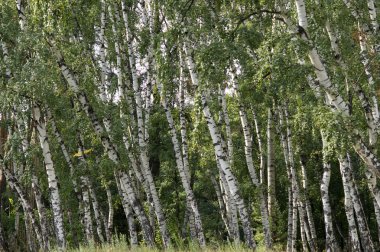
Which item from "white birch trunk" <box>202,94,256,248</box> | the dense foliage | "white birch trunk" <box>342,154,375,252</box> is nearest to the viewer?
the dense foliage

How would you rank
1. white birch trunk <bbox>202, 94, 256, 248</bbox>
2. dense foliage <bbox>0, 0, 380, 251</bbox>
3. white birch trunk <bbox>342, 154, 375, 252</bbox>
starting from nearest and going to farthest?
dense foliage <bbox>0, 0, 380, 251</bbox>, white birch trunk <bbox>202, 94, 256, 248</bbox>, white birch trunk <bbox>342, 154, 375, 252</bbox>

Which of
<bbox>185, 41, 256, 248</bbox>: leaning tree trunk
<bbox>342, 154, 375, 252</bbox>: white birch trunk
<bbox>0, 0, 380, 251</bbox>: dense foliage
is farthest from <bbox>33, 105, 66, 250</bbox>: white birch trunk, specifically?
<bbox>342, 154, 375, 252</bbox>: white birch trunk

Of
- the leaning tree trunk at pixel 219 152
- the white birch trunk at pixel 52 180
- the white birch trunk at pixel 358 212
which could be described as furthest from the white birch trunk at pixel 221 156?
the white birch trunk at pixel 52 180

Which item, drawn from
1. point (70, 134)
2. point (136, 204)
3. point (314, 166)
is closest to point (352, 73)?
point (136, 204)

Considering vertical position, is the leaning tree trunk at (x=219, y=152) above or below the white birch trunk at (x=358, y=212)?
above

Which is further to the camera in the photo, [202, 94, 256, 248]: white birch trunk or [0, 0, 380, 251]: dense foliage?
[202, 94, 256, 248]: white birch trunk

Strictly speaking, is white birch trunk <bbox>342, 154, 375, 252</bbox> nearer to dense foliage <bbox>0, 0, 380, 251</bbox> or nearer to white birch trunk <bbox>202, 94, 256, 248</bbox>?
dense foliage <bbox>0, 0, 380, 251</bbox>

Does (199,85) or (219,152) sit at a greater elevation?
(199,85)

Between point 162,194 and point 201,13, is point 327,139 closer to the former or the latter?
point 201,13

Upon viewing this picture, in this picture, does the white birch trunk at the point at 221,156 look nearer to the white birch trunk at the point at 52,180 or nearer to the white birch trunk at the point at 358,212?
the white birch trunk at the point at 358,212

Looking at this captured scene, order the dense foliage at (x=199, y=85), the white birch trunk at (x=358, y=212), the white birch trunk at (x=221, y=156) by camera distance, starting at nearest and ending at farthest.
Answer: the dense foliage at (x=199, y=85) < the white birch trunk at (x=221, y=156) < the white birch trunk at (x=358, y=212)

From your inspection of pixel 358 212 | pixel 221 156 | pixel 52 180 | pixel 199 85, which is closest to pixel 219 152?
pixel 221 156

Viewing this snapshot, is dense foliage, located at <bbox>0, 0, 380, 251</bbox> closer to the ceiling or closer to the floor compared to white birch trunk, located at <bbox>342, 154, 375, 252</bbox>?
closer to the ceiling

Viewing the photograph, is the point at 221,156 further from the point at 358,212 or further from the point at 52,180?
the point at 358,212
